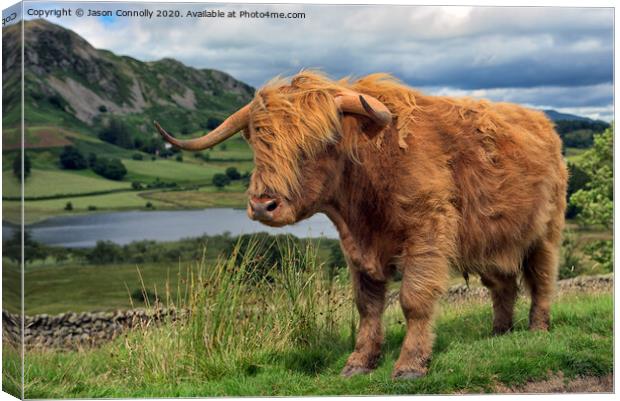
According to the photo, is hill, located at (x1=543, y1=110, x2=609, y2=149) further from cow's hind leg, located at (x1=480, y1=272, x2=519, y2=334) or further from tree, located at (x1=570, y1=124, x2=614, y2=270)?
cow's hind leg, located at (x1=480, y1=272, x2=519, y2=334)

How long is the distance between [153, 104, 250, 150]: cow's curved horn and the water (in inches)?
35.3

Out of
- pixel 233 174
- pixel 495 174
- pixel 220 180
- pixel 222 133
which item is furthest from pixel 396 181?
pixel 220 180

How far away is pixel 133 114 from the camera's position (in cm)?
1057

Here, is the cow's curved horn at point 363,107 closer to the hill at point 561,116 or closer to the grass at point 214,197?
the hill at point 561,116

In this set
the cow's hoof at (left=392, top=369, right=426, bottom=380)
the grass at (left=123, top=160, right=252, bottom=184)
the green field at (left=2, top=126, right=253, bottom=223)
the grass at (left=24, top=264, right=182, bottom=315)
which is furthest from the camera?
the grass at (left=123, top=160, right=252, bottom=184)

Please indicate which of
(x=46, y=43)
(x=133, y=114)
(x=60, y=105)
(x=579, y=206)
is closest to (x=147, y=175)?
(x=133, y=114)

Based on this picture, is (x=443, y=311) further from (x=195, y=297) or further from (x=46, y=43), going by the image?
(x=46, y=43)

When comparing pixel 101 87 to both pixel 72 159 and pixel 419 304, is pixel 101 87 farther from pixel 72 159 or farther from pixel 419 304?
pixel 419 304

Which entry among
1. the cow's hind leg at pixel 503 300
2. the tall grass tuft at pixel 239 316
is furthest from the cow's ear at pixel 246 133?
the cow's hind leg at pixel 503 300

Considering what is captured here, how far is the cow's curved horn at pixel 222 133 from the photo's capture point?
863 centimetres

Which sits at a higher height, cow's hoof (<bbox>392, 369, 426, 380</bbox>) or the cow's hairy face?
the cow's hairy face

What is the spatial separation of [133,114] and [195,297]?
2.10 m

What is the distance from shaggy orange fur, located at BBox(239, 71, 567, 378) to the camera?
8383 millimetres

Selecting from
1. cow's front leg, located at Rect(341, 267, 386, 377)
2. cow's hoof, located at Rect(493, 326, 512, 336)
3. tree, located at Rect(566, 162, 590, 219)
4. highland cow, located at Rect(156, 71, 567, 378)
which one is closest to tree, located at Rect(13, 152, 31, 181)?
highland cow, located at Rect(156, 71, 567, 378)
